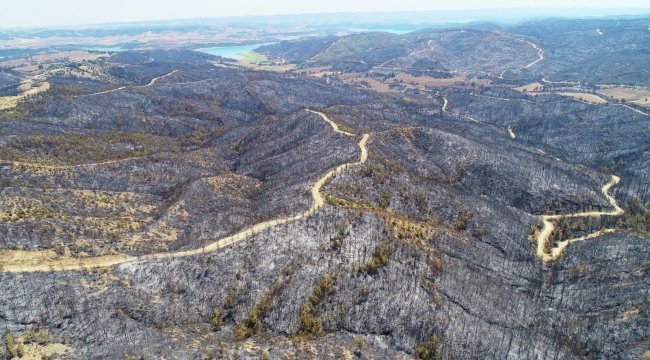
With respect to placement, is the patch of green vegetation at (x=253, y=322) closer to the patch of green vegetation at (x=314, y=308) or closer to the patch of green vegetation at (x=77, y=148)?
the patch of green vegetation at (x=314, y=308)

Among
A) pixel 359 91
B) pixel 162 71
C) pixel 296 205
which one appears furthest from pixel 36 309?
pixel 162 71

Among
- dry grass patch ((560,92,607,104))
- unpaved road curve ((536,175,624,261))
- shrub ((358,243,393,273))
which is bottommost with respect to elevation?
unpaved road curve ((536,175,624,261))

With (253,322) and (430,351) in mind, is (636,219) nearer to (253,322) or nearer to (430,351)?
(430,351)

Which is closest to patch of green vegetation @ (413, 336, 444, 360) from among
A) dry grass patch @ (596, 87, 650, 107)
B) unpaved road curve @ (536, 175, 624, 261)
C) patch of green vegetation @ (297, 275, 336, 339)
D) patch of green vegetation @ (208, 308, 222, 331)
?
patch of green vegetation @ (297, 275, 336, 339)

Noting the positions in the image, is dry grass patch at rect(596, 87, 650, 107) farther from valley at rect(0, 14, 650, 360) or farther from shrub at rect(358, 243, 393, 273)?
shrub at rect(358, 243, 393, 273)

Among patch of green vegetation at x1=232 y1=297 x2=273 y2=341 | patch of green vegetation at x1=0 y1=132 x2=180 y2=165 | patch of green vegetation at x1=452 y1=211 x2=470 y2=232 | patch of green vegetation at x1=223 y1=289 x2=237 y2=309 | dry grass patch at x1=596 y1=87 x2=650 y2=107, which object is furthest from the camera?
dry grass patch at x1=596 y1=87 x2=650 y2=107

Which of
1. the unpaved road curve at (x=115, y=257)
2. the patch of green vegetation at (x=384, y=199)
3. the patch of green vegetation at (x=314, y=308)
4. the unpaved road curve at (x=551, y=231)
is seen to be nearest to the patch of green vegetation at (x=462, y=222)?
the patch of green vegetation at (x=384, y=199)

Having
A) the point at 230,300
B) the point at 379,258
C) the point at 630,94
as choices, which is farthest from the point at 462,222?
the point at 630,94

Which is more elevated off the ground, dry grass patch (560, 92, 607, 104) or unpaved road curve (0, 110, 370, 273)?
dry grass patch (560, 92, 607, 104)

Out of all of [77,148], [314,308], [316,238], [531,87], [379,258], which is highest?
[531,87]
